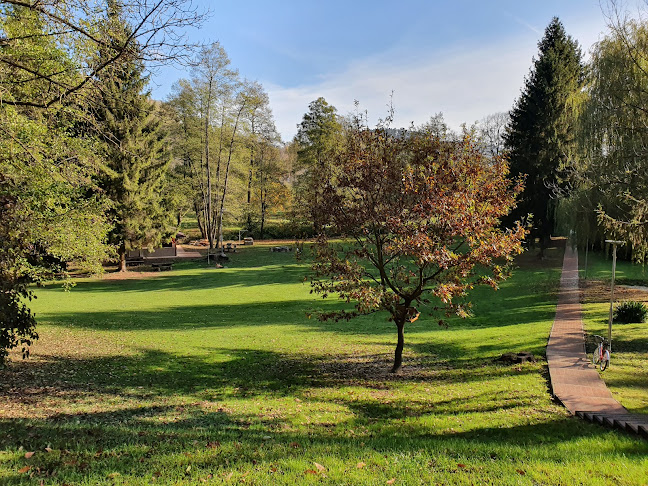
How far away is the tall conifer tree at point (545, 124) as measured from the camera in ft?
94.9

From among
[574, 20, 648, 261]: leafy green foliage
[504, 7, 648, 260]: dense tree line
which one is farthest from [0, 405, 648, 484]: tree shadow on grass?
[574, 20, 648, 261]: leafy green foliage

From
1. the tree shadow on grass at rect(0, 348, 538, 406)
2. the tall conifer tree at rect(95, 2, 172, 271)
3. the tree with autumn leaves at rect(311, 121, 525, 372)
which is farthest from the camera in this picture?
the tall conifer tree at rect(95, 2, 172, 271)

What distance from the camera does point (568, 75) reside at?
96.5 ft

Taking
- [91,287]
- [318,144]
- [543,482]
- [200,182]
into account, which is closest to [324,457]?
[543,482]

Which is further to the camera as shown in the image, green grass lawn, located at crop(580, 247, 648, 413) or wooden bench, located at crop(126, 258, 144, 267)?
wooden bench, located at crop(126, 258, 144, 267)

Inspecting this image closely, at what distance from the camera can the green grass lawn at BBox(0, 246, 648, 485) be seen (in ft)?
14.9

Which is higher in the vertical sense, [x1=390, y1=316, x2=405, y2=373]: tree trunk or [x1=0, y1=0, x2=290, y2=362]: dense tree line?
[x1=0, y1=0, x2=290, y2=362]: dense tree line

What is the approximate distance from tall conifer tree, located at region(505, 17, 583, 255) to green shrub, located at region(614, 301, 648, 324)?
1417cm

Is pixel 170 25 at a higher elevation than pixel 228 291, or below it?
higher

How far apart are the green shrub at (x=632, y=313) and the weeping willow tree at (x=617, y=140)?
1951 mm

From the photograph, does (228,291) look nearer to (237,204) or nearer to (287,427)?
(237,204)

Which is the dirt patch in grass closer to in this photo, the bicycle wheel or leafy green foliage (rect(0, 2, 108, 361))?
the bicycle wheel

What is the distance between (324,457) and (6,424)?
445 centimetres

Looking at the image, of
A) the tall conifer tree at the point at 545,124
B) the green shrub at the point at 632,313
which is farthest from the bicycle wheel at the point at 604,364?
the tall conifer tree at the point at 545,124
